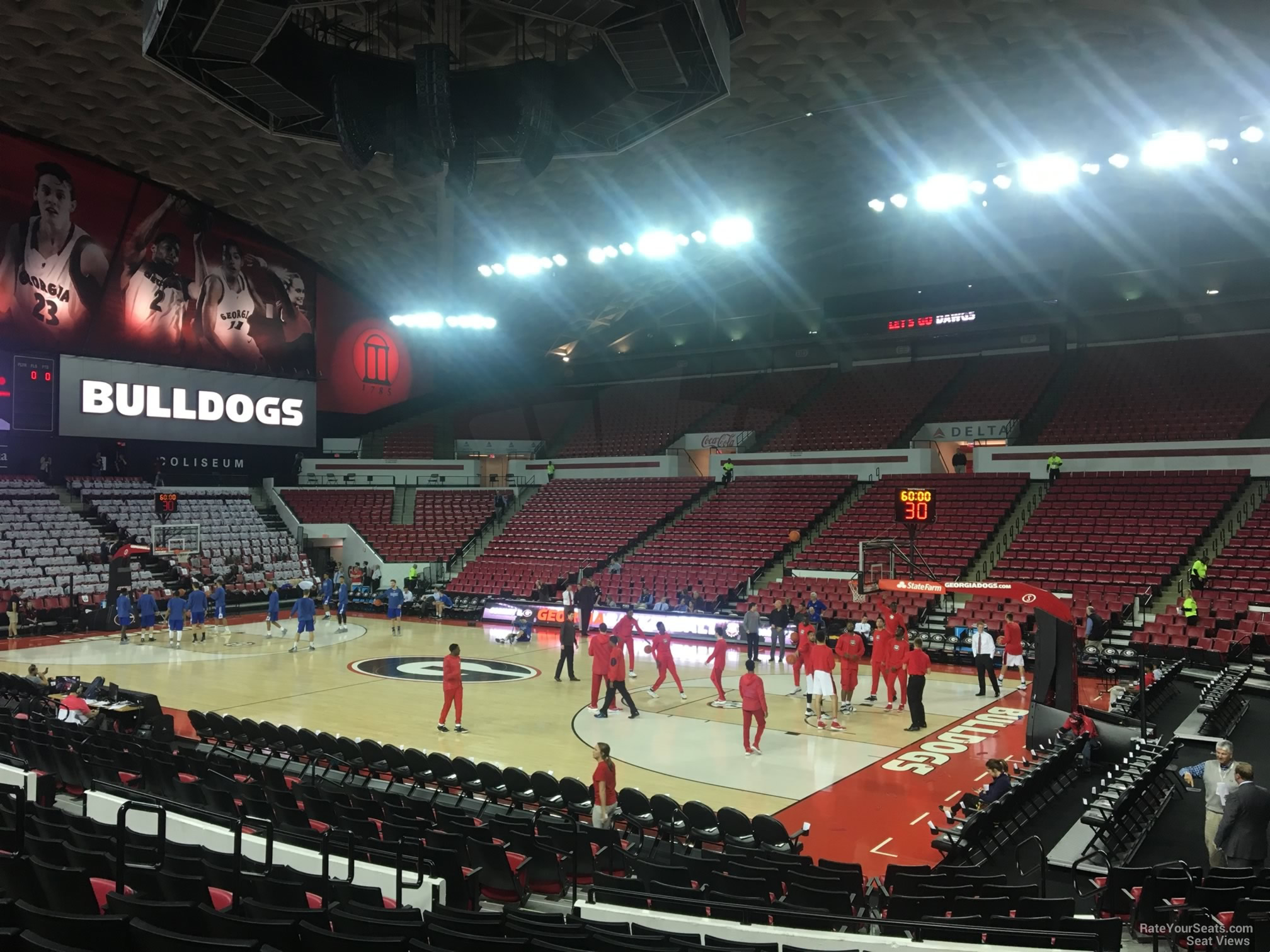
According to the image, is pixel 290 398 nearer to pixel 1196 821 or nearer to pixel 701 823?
pixel 701 823

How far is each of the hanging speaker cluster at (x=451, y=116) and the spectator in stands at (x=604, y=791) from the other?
27.5ft

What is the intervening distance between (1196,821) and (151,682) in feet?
54.8

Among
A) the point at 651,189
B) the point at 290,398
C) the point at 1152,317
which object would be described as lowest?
the point at 290,398

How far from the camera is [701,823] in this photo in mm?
8336

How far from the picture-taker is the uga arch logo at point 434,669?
17.7 meters

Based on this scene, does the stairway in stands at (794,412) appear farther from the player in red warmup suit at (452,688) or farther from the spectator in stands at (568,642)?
the player in red warmup suit at (452,688)

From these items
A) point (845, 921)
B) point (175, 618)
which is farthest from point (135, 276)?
point (845, 921)

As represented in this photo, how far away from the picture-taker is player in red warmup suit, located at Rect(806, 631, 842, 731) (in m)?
13.5

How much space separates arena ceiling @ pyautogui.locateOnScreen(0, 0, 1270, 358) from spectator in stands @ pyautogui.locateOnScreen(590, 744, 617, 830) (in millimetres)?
10431

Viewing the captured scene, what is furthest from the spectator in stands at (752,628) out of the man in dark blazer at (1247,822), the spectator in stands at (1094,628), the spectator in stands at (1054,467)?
the spectator in stands at (1054,467)

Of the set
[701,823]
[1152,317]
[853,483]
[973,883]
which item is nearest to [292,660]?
[701,823]

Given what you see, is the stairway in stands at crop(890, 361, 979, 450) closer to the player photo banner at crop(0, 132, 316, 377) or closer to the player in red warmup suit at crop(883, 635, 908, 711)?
the player in red warmup suit at crop(883, 635, 908, 711)

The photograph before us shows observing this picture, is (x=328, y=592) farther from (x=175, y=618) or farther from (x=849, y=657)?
(x=849, y=657)

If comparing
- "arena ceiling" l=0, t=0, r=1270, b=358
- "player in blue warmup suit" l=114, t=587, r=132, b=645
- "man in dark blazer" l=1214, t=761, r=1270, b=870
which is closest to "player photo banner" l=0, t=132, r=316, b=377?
"arena ceiling" l=0, t=0, r=1270, b=358
